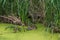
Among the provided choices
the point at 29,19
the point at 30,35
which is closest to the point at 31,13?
the point at 29,19

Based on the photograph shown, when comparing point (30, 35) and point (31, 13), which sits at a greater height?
point (31, 13)

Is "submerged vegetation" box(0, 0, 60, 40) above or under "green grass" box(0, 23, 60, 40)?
above

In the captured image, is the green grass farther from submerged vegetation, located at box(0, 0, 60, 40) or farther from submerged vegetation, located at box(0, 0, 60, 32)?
submerged vegetation, located at box(0, 0, 60, 32)

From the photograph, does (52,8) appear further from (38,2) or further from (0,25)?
(0,25)

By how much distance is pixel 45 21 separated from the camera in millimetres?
3639

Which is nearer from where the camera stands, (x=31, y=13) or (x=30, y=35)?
(x=30, y=35)

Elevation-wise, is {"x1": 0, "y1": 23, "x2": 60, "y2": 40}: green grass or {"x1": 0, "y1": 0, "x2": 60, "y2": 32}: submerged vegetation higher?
{"x1": 0, "y1": 0, "x2": 60, "y2": 32}: submerged vegetation

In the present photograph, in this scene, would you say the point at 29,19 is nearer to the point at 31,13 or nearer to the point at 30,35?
the point at 31,13

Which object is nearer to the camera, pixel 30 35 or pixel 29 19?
pixel 30 35

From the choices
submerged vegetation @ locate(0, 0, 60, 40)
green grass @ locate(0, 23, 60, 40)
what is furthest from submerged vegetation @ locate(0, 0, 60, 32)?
green grass @ locate(0, 23, 60, 40)

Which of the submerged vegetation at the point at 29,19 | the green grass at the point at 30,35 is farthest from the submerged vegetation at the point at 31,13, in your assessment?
the green grass at the point at 30,35

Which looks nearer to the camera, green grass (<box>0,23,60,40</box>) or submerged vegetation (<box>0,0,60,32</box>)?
green grass (<box>0,23,60,40</box>)

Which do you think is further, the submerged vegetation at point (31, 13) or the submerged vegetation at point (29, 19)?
the submerged vegetation at point (31, 13)

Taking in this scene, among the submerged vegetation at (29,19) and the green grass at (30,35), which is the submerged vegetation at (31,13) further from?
the green grass at (30,35)
